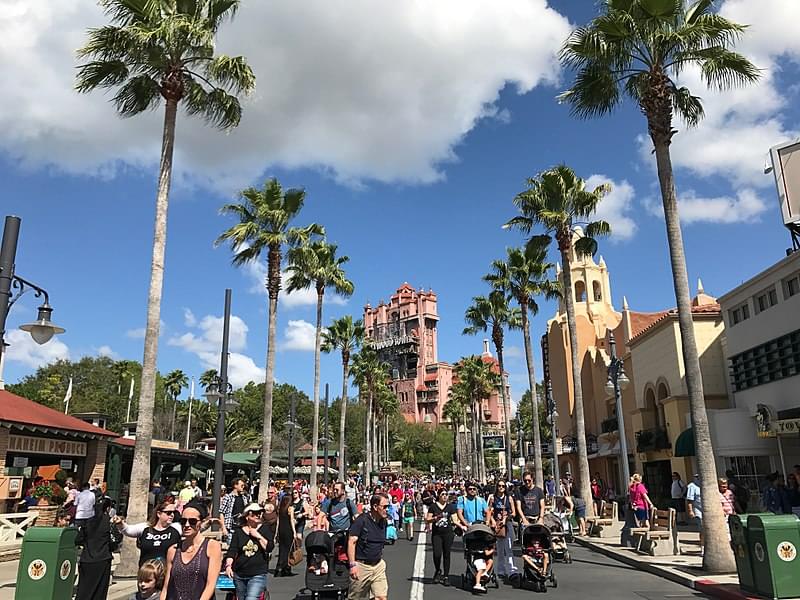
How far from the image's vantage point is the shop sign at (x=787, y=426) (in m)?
18.9

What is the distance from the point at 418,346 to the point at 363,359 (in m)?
80.8

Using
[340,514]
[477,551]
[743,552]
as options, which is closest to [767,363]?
[743,552]

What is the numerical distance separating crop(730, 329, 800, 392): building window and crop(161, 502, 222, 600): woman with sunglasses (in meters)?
19.8

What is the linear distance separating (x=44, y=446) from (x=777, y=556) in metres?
21.2

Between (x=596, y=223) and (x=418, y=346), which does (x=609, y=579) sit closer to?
(x=596, y=223)

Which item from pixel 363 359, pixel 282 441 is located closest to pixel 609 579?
pixel 363 359

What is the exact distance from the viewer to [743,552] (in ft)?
30.9

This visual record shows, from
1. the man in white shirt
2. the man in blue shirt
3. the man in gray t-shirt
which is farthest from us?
the man in white shirt

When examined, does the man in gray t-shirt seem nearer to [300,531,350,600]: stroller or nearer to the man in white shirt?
[300,531,350,600]: stroller

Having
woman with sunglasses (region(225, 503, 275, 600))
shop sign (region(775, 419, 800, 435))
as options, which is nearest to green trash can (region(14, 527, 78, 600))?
woman with sunglasses (region(225, 503, 275, 600))

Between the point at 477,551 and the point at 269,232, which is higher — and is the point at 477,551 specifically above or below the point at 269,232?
below

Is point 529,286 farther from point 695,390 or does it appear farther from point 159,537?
point 159,537

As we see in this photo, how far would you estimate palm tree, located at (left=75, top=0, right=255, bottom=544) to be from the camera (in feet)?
46.1

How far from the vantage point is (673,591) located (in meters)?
10.7
